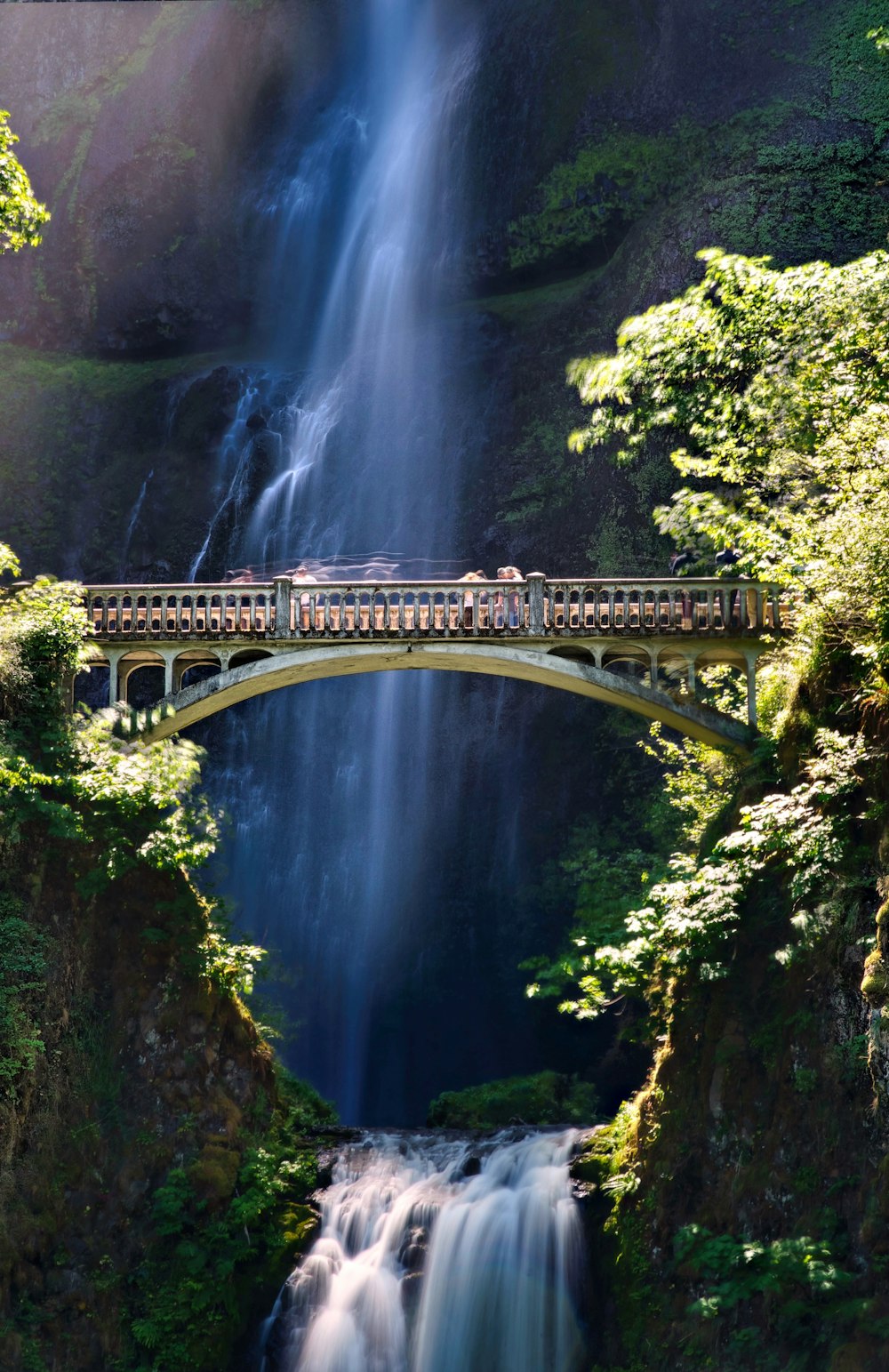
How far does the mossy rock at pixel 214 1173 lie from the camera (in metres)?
16.7

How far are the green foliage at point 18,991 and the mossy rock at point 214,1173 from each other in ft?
7.52

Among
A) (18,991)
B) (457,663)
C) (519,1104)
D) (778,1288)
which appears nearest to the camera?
(778,1288)

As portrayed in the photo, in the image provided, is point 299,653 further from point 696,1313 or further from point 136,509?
point 136,509

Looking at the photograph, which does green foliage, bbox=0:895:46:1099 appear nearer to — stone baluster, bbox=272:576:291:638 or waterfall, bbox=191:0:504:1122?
stone baluster, bbox=272:576:291:638

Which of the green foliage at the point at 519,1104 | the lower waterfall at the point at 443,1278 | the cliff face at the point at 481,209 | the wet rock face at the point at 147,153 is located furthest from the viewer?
the wet rock face at the point at 147,153

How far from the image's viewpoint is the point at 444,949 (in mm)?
27719

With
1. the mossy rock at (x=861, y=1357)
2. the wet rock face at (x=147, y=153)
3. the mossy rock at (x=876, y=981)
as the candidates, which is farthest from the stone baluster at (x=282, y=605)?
the wet rock face at (x=147, y=153)

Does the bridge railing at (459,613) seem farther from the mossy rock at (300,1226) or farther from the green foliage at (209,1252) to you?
the mossy rock at (300,1226)

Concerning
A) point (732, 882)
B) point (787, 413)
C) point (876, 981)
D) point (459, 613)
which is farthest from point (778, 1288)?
point (787, 413)

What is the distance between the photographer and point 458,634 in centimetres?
1969

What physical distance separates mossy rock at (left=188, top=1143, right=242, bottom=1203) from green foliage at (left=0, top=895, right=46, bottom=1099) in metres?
2.29

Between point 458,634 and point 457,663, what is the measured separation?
1.94 ft

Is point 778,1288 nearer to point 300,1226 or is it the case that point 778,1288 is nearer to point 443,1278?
point 443,1278

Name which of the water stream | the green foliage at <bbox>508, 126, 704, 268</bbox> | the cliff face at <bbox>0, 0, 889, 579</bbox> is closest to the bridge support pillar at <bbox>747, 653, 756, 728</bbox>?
the cliff face at <bbox>0, 0, 889, 579</bbox>
